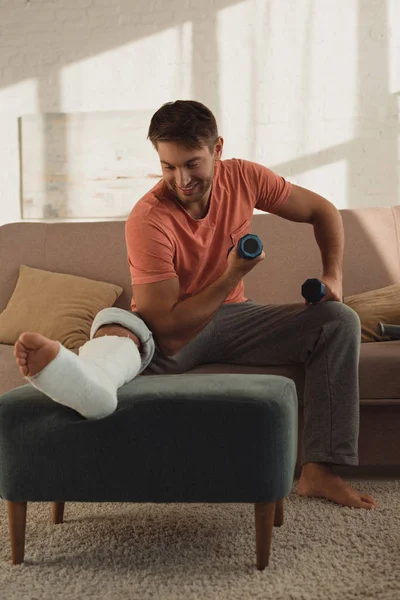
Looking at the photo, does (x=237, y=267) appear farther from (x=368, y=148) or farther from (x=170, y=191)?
(x=368, y=148)

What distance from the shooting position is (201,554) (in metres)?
1.70

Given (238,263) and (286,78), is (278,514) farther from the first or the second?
(286,78)

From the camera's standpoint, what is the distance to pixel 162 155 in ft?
6.98

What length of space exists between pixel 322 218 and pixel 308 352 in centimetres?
48

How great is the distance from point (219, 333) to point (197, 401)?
706 mm

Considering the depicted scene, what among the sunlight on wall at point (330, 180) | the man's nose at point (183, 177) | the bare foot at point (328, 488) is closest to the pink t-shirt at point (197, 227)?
the man's nose at point (183, 177)

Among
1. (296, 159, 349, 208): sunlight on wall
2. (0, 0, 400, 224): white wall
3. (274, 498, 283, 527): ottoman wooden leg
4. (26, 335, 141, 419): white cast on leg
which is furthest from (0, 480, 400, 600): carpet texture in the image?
(0, 0, 400, 224): white wall

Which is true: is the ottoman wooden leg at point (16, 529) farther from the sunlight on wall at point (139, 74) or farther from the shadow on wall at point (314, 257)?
the sunlight on wall at point (139, 74)

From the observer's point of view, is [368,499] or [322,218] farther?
[322,218]

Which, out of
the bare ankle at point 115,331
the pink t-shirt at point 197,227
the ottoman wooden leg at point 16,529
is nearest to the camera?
the ottoman wooden leg at point 16,529

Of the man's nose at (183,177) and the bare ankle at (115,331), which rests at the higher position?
the man's nose at (183,177)

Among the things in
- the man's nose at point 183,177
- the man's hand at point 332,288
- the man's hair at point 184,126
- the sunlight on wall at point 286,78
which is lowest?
the man's hand at point 332,288

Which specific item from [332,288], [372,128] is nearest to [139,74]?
[372,128]

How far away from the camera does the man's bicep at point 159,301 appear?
2.12 meters
